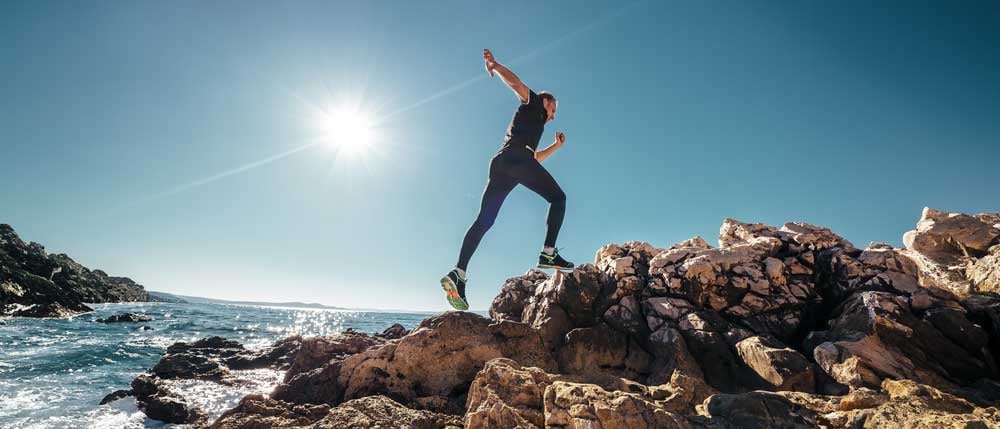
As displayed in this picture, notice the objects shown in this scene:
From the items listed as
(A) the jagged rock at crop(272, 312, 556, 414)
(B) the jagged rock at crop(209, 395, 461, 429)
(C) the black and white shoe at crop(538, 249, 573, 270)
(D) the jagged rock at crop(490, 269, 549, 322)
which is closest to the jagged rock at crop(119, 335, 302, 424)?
(A) the jagged rock at crop(272, 312, 556, 414)

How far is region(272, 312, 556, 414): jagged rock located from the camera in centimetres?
559

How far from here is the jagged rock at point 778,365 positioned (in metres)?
5.23

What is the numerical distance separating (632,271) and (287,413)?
22.3 ft

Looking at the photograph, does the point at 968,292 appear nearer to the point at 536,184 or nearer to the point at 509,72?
the point at 536,184

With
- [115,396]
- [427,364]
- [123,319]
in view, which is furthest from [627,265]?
[123,319]

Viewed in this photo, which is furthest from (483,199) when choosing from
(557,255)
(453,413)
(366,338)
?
(366,338)

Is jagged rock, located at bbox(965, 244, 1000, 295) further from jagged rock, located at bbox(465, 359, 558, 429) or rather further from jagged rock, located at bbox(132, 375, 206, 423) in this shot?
jagged rock, located at bbox(132, 375, 206, 423)

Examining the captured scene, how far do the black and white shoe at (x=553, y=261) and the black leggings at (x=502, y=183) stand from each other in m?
1.00

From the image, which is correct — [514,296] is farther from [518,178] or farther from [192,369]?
[192,369]

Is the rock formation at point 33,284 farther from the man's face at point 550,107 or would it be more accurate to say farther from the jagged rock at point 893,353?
the jagged rock at point 893,353

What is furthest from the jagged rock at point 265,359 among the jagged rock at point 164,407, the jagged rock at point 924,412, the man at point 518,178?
the jagged rock at point 924,412

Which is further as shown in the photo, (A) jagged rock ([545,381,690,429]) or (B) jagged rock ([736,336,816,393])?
(B) jagged rock ([736,336,816,393])

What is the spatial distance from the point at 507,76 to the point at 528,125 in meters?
0.75

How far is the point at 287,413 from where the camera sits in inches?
188
